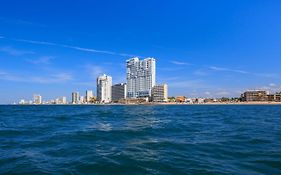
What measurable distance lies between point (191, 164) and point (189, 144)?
4.87 m

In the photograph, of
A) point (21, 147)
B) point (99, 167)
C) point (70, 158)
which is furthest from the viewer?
point (21, 147)

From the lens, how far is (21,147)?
1499cm

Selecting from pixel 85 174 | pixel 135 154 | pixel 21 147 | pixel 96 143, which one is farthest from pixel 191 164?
pixel 21 147

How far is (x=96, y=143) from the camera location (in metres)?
16.4

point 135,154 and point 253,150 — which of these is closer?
point 135,154

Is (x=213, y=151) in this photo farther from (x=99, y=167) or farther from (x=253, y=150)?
(x=99, y=167)

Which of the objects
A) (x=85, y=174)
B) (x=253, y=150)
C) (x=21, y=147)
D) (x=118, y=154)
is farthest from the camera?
(x=21, y=147)

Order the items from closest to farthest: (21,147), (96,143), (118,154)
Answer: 1. (118,154)
2. (21,147)
3. (96,143)

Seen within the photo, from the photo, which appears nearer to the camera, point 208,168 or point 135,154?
point 208,168

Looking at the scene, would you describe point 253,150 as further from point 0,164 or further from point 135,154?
point 0,164

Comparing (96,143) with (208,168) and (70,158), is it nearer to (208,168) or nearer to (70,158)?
→ (70,158)

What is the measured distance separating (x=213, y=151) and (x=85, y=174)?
21.8ft

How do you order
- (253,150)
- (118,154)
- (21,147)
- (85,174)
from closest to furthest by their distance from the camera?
(85,174) → (118,154) → (253,150) → (21,147)

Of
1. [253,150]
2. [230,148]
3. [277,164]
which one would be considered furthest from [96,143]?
[277,164]
